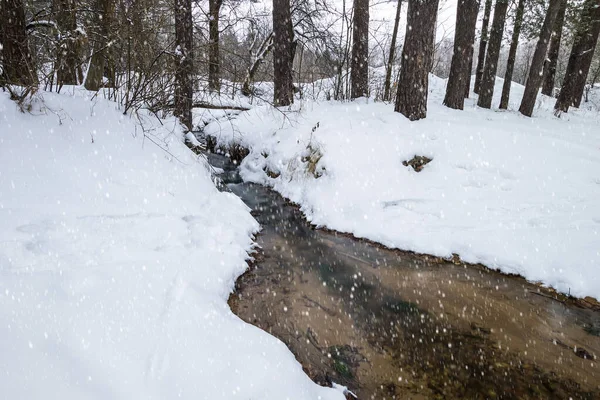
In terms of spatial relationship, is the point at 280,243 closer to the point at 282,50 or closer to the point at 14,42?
the point at 14,42

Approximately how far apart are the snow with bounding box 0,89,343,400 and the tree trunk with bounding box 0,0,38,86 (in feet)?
1.67

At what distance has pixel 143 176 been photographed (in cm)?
475

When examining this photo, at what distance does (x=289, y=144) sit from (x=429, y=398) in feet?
20.7

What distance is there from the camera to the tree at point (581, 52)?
11.7 metres

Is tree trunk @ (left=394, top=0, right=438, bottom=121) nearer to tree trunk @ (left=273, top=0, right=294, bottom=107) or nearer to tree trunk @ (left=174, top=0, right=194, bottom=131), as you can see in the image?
tree trunk @ (left=273, top=0, right=294, bottom=107)

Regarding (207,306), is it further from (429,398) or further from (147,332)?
(429,398)

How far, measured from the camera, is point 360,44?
1003cm

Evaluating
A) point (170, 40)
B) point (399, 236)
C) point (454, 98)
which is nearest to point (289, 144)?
point (170, 40)

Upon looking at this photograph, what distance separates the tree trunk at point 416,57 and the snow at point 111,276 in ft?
16.1

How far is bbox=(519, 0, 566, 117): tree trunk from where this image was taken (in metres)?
9.47

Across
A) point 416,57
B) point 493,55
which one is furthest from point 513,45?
point 416,57

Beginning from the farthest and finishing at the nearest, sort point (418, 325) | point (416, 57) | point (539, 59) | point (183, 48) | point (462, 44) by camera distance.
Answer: point (539, 59) < point (462, 44) < point (416, 57) < point (183, 48) < point (418, 325)

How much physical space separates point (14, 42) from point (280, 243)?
472cm

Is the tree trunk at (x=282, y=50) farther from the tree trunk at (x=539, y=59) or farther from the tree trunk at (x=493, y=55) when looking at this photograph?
the tree trunk at (x=493, y=55)
